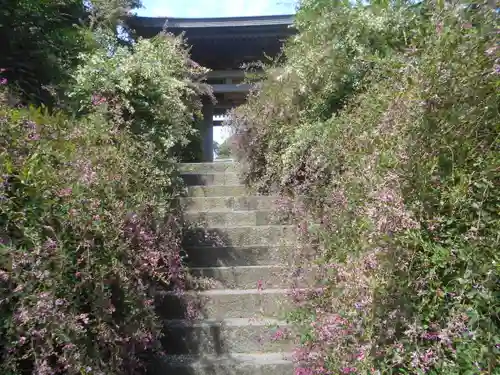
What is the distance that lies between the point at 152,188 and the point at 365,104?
1.67m

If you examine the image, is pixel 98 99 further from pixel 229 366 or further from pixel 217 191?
pixel 229 366

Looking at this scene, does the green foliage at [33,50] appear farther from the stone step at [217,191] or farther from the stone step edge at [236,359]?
the stone step edge at [236,359]

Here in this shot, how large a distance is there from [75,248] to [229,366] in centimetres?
121

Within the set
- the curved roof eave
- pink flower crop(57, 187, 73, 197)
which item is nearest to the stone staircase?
pink flower crop(57, 187, 73, 197)

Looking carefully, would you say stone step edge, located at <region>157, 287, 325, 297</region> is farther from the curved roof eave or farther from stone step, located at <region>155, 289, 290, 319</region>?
the curved roof eave

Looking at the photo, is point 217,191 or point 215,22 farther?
point 215,22

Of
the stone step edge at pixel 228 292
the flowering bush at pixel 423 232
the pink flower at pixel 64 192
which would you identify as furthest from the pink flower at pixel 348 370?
the pink flower at pixel 64 192

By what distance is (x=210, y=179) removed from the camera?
17.7 feet

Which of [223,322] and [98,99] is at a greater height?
[98,99]

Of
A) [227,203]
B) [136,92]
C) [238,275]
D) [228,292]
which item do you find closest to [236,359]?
[228,292]

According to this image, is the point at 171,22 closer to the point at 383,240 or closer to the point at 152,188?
the point at 152,188

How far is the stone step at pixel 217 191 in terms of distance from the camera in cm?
497

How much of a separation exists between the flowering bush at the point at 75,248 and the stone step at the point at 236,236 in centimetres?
72

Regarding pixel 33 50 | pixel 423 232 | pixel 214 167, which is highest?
pixel 33 50
